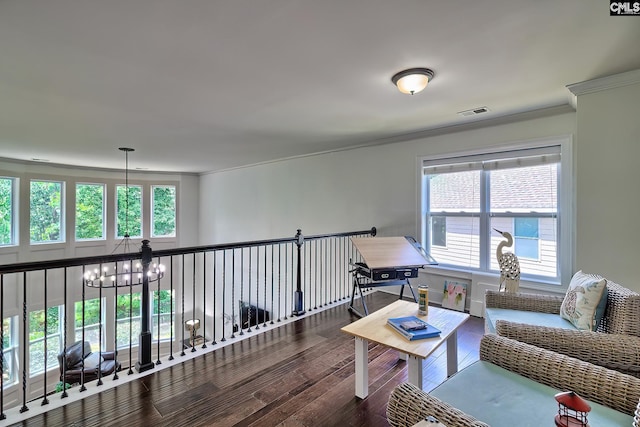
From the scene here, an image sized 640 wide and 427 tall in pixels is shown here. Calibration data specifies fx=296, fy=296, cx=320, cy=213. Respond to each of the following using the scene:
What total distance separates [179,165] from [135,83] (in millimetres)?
5144

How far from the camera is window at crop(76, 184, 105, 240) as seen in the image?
295 inches

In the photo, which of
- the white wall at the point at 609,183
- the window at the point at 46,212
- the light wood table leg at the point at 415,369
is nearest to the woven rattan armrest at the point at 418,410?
the light wood table leg at the point at 415,369

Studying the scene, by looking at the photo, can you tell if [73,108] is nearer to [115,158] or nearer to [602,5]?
[115,158]

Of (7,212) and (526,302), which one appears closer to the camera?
(526,302)

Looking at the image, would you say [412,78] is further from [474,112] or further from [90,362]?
[90,362]

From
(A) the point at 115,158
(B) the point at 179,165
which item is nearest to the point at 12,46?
(A) the point at 115,158

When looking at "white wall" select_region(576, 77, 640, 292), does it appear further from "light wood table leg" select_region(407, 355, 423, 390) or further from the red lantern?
the red lantern

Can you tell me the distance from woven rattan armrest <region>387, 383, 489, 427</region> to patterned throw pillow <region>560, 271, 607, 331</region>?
147 cm

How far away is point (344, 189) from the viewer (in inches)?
212

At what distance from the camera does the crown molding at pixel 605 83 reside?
2.41m

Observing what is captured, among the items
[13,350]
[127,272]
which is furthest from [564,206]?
[13,350]

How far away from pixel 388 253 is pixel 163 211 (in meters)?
7.46

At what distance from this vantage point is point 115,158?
6281 mm

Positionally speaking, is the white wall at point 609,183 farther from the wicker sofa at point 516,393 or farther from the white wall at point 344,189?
the wicker sofa at point 516,393
